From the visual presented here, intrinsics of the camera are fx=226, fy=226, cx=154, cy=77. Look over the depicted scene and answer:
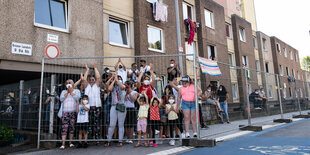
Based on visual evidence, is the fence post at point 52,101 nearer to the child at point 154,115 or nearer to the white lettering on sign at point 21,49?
the white lettering on sign at point 21,49

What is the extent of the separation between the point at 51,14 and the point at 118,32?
3637 mm

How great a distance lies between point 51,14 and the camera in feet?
30.1

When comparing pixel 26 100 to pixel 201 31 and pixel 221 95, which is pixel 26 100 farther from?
pixel 201 31

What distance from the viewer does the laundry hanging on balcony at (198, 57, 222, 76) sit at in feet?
22.7

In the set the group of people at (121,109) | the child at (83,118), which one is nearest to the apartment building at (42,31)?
the group of people at (121,109)

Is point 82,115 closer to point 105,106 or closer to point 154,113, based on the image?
point 105,106

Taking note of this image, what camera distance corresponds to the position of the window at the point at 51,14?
874cm

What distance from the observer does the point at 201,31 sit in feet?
56.0

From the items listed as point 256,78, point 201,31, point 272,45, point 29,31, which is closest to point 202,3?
point 201,31

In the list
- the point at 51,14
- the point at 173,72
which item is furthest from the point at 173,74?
the point at 51,14

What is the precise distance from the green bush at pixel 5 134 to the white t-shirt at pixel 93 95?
3.44 m

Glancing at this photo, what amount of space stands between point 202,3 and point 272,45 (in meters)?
16.5

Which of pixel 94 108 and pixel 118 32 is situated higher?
pixel 118 32

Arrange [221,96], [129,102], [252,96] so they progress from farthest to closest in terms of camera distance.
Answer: [252,96], [221,96], [129,102]
